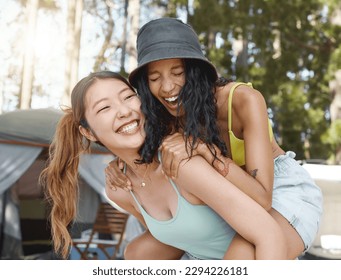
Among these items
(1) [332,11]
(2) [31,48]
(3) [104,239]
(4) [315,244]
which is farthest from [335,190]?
(2) [31,48]

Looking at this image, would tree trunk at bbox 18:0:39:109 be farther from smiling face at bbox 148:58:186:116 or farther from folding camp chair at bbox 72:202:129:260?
smiling face at bbox 148:58:186:116

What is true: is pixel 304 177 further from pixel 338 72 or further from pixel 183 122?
pixel 338 72

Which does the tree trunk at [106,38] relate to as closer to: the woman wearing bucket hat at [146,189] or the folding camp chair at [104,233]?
the folding camp chair at [104,233]

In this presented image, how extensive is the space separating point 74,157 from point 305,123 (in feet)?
27.7

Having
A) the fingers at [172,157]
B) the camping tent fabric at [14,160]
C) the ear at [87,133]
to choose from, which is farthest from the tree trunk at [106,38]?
the fingers at [172,157]

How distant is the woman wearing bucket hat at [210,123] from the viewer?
1.49 meters

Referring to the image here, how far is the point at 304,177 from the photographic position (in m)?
1.75

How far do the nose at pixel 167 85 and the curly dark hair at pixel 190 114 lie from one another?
0.11ft

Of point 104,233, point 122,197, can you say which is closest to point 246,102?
point 122,197

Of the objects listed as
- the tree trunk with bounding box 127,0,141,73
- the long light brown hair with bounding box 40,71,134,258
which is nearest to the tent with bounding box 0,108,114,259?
the tree trunk with bounding box 127,0,141,73

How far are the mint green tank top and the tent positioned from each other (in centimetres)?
586

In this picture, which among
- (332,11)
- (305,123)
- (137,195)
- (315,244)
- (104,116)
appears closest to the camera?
(104,116)

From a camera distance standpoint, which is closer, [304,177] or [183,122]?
[183,122]

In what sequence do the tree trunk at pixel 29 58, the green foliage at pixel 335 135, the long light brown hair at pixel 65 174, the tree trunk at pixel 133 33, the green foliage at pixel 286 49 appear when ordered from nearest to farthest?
1. the long light brown hair at pixel 65 174
2. the green foliage at pixel 335 135
3. the green foliage at pixel 286 49
4. the tree trunk at pixel 29 58
5. the tree trunk at pixel 133 33
